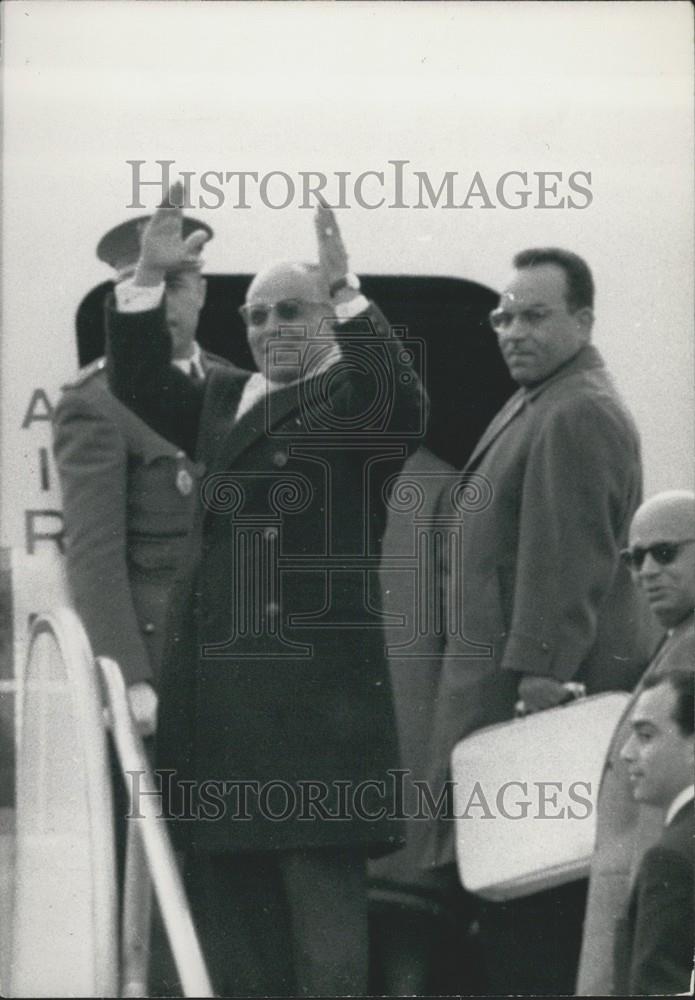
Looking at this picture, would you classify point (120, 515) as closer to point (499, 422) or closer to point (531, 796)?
point (499, 422)

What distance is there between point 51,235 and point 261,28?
50 centimetres

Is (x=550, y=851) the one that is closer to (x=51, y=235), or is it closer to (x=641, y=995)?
(x=641, y=995)

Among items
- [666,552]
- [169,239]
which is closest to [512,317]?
[666,552]

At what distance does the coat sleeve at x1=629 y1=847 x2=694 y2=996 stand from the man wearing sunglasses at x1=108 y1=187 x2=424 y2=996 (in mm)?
433

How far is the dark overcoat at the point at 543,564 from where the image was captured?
212 centimetres

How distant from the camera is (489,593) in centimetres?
212

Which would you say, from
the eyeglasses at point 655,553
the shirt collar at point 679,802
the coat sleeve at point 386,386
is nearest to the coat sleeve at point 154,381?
the coat sleeve at point 386,386

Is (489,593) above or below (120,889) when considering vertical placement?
above

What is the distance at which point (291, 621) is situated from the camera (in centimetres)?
211

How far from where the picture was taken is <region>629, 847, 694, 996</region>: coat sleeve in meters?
2.13

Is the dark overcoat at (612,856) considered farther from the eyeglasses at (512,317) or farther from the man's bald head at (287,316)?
the man's bald head at (287,316)

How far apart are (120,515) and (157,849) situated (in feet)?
1.82

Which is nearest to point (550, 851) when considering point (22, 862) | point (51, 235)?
point (22, 862)

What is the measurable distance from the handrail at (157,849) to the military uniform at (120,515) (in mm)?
42
